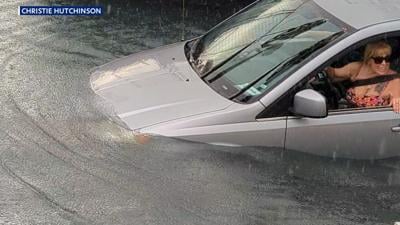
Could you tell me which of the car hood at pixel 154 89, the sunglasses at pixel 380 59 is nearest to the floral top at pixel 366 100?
the sunglasses at pixel 380 59

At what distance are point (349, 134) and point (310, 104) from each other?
465 millimetres

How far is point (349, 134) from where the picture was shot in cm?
447

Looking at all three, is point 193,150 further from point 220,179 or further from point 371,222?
point 371,222

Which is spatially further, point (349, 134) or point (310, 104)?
point (349, 134)

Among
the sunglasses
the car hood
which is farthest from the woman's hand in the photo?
the car hood

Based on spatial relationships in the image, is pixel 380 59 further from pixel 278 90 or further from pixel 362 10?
pixel 278 90

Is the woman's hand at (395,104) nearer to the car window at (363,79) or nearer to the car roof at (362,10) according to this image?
the car window at (363,79)

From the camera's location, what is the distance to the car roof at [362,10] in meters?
4.58

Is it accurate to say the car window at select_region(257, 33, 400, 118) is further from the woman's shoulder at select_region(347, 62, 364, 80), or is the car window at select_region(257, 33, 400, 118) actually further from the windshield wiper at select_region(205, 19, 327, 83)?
the windshield wiper at select_region(205, 19, 327, 83)

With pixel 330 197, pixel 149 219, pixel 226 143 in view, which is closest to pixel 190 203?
pixel 149 219

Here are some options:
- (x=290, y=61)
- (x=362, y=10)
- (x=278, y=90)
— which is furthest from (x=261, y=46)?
(x=362, y=10)

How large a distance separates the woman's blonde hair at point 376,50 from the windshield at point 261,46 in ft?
0.81

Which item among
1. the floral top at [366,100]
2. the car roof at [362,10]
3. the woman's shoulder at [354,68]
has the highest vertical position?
the car roof at [362,10]

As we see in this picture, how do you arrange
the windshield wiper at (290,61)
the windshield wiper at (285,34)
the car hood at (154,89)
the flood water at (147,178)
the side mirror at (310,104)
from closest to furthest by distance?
1. the flood water at (147,178)
2. the side mirror at (310,104)
3. the car hood at (154,89)
4. the windshield wiper at (290,61)
5. the windshield wiper at (285,34)
